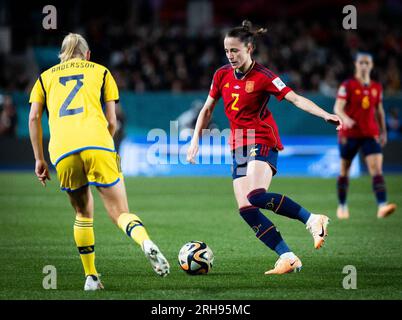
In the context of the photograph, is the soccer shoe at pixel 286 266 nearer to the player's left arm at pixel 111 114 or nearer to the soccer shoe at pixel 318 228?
the soccer shoe at pixel 318 228

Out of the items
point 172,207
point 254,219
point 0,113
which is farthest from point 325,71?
point 254,219

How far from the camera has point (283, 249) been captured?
7949 millimetres

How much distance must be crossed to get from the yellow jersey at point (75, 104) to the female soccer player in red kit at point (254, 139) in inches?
54.8

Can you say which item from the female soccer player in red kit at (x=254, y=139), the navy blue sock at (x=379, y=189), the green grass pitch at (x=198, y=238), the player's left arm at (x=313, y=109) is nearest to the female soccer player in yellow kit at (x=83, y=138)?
the green grass pitch at (x=198, y=238)

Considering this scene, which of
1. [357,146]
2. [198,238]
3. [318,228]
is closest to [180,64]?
[357,146]

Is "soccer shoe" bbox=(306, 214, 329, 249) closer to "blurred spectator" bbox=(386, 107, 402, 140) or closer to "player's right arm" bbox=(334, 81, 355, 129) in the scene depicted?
"player's right arm" bbox=(334, 81, 355, 129)

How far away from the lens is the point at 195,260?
7.94m

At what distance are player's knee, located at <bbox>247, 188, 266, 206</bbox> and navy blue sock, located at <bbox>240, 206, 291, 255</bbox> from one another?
0.15m

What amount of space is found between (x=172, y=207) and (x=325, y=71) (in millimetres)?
13111

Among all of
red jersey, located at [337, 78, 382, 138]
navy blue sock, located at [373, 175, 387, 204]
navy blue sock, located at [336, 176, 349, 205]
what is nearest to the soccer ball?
navy blue sock, located at [336, 176, 349, 205]

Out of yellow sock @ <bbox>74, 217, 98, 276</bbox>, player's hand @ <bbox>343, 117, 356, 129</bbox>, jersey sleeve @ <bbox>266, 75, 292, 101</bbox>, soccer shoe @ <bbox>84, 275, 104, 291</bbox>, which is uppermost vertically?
player's hand @ <bbox>343, 117, 356, 129</bbox>

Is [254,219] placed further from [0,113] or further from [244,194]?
[0,113]

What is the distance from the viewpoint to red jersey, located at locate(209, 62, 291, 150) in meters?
8.01

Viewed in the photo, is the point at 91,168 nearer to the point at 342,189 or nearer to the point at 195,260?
the point at 195,260
